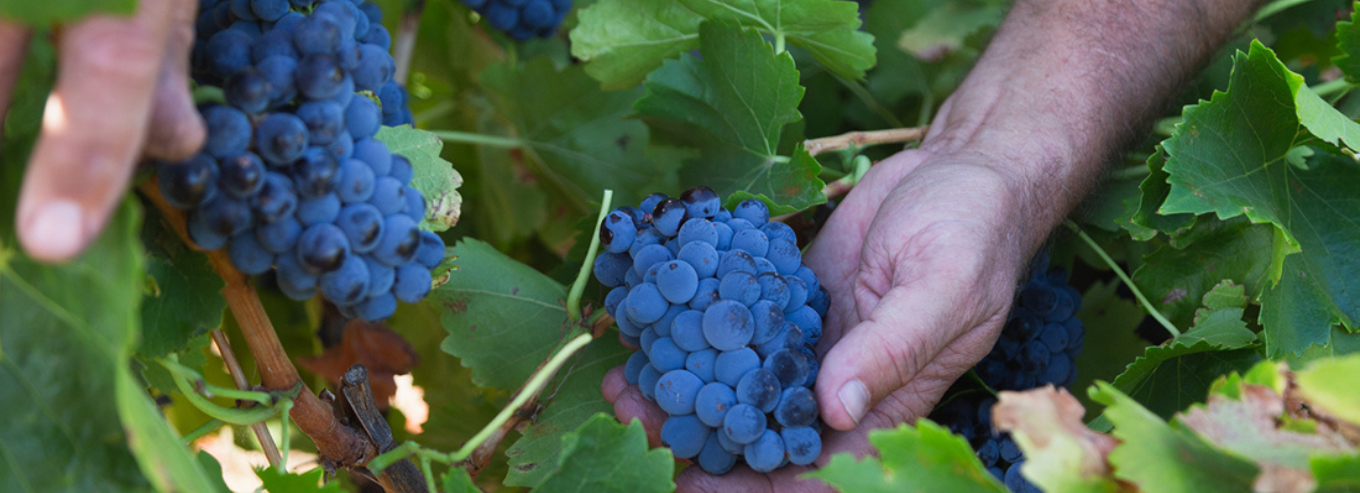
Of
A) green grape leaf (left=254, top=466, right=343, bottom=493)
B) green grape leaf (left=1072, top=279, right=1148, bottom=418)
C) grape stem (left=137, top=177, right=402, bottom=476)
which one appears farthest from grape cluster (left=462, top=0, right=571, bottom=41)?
green grape leaf (left=1072, top=279, right=1148, bottom=418)

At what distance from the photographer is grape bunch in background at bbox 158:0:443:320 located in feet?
2.03

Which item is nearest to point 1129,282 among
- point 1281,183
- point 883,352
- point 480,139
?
point 1281,183

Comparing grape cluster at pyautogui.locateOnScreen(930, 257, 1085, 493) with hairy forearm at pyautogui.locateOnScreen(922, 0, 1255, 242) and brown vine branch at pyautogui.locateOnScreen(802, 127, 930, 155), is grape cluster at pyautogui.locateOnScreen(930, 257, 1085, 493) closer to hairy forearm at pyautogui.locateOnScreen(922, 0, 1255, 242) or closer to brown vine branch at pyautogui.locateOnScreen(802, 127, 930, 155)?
hairy forearm at pyautogui.locateOnScreen(922, 0, 1255, 242)

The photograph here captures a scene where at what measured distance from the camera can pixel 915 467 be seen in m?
0.64

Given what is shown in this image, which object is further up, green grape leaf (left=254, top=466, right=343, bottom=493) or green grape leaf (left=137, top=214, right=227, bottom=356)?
green grape leaf (left=137, top=214, right=227, bottom=356)

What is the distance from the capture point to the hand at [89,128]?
1.59ft

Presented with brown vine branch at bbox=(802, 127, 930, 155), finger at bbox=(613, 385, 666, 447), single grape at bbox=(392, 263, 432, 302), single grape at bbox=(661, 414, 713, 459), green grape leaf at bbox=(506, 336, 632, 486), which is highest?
single grape at bbox=(392, 263, 432, 302)

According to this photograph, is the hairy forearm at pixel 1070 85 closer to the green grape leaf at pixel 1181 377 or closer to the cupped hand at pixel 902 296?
the cupped hand at pixel 902 296

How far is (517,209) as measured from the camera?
1582 millimetres

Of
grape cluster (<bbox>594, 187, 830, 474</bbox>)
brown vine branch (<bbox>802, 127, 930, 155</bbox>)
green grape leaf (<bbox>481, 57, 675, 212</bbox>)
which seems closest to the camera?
grape cluster (<bbox>594, 187, 830, 474</bbox>)

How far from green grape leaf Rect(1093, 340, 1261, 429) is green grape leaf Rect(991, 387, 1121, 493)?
36 cm

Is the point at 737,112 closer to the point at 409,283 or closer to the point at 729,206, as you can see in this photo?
the point at 729,206

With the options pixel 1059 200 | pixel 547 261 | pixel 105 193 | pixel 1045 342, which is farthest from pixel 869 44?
pixel 105 193

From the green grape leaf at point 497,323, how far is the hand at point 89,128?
529 millimetres
